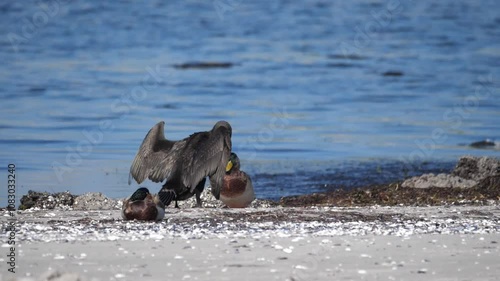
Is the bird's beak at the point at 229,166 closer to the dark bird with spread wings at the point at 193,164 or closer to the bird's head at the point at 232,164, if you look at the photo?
the bird's head at the point at 232,164

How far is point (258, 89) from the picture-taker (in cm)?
2608

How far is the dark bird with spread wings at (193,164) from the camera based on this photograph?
11.5 metres

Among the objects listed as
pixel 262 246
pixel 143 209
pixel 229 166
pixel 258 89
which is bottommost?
pixel 262 246

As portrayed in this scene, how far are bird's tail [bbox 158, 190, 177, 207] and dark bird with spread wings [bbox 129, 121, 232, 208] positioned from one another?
2.4 inches

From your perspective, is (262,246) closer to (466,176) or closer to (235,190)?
(235,190)

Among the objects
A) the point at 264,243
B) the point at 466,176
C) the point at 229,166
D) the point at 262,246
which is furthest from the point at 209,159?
the point at 466,176

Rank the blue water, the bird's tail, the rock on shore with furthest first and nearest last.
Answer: the blue water < the rock on shore < the bird's tail

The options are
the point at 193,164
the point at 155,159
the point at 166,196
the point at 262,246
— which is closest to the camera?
the point at 262,246

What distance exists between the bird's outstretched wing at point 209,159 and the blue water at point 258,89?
9.34 ft

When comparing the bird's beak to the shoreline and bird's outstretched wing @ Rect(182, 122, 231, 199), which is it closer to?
bird's outstretched wing @ Rect(182, 122, 231, 199)

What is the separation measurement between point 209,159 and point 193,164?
172 millimetres

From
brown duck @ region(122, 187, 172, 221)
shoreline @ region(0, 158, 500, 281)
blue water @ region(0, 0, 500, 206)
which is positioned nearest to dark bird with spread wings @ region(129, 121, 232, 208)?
shoreline @ region(0, 158, 500, 281)

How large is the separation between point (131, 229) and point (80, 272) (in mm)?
1773

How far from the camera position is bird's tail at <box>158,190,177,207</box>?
11.1 m
